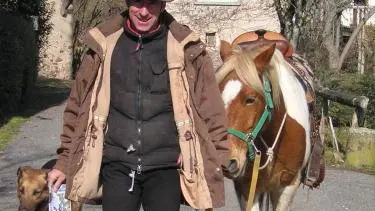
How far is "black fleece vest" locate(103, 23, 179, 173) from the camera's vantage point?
11.0ft

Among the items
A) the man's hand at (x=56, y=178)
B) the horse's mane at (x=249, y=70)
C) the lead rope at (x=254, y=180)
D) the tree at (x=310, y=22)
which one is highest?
the tree at (x=310, y=22)

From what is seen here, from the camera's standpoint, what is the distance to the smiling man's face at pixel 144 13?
11.0 feet

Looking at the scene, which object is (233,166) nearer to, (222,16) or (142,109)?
(142,109)

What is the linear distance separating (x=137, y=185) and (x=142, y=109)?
41cm

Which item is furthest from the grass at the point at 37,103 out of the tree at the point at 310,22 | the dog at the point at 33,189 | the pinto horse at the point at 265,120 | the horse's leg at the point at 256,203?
the dog at the point at 33,189

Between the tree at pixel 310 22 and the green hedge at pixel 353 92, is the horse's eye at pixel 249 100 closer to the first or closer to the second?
the green hedge at pixel 353 92

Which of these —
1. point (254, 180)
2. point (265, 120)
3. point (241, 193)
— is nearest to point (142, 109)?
point (265, 120)

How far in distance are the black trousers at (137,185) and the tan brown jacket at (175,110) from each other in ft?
0.27

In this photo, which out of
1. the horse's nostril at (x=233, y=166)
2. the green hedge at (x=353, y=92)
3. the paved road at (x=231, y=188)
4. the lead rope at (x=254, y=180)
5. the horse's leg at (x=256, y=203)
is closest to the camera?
the horse's nostril at (x=233, y=166)

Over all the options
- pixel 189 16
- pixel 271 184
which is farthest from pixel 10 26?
pixel 189 16

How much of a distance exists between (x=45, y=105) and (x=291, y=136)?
14.3m

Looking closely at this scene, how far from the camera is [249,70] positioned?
4.37 m

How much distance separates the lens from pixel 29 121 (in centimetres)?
1511

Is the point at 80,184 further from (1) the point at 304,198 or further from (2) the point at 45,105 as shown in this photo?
(2) the point at 45,105
